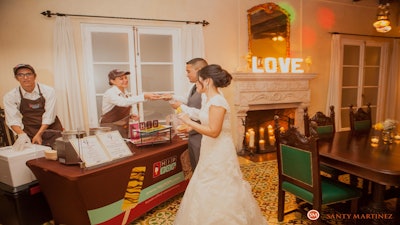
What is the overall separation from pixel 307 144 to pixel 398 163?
0.72 metres

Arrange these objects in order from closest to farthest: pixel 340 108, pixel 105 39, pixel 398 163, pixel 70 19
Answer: pixel 398 163 < pixel 70 19 < pixel 105 39 < pixel 340 108

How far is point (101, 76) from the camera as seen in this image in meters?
4.15

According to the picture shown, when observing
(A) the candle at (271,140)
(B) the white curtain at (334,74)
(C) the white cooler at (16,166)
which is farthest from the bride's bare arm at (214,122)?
(B) the white curtain at (334,74)

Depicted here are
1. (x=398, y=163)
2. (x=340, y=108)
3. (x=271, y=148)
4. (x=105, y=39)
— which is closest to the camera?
(x=398, y=163)

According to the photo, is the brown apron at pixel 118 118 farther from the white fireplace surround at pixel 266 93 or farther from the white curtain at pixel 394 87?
the white curtain at pixel 394 87

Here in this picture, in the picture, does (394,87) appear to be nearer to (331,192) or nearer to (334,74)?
Result: (334,74)

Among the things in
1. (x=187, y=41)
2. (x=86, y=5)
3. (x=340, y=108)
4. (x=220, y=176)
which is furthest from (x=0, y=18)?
(x=340, y=108)

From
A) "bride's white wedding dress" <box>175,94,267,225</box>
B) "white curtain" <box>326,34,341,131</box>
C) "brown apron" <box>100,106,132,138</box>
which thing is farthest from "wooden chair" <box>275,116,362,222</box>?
"white curtain" <box>326,34,341,131</box>

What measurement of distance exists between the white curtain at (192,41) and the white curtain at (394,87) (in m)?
5.02

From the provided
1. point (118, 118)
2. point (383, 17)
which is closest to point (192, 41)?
point (118, 118)

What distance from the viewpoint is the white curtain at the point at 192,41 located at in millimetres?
4391

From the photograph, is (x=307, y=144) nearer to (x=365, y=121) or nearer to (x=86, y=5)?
(x=365, y=121)

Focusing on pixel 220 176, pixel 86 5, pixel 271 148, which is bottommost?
pixel 271 148

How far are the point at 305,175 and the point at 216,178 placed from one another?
0.77m
